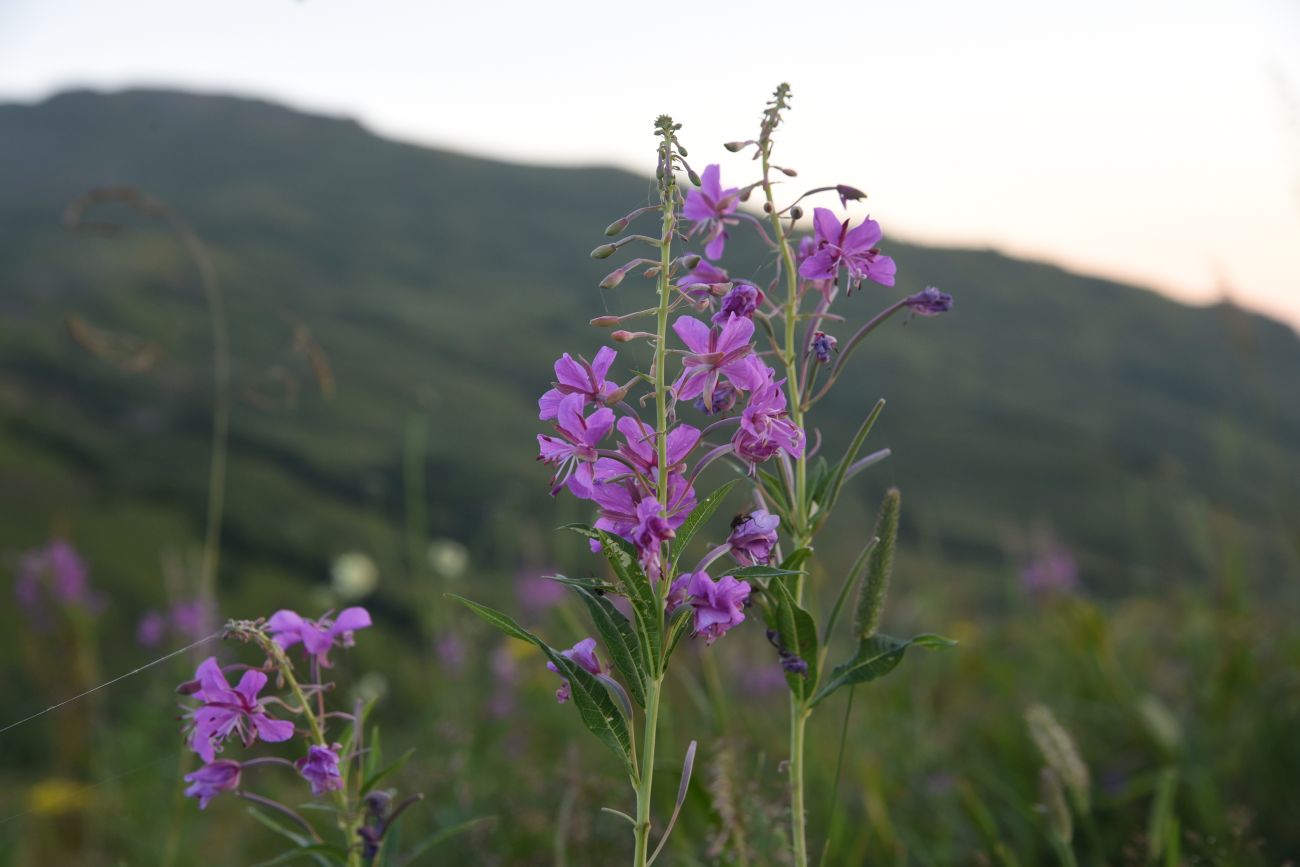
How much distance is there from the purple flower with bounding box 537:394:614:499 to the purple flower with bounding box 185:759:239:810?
737 millimetres

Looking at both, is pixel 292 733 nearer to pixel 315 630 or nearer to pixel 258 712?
pixel 258 712

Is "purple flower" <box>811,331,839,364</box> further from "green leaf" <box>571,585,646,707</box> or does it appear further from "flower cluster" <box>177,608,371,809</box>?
"flower cluster" <box>177,608,371,809</box>

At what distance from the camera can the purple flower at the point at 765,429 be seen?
136cm

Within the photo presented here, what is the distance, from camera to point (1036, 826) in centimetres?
289

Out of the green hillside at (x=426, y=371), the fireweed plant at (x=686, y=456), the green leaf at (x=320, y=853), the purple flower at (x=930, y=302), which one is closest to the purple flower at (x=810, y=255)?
the fireweed plant at (x=686, y=456)

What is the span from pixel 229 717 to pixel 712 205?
1.07 m

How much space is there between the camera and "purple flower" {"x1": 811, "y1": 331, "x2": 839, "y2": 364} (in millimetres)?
1522

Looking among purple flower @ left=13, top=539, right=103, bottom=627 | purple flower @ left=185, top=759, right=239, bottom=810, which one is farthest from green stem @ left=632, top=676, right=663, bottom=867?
purple flower @ left=13, top=539, right=103, bottom=627

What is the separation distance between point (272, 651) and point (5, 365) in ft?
37.2

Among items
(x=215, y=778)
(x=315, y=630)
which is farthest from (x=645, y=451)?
(x=215, y=778)

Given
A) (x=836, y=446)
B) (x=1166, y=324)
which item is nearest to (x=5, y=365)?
(x=836, y=446)

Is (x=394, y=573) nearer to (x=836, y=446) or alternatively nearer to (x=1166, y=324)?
(x=836, y=446)

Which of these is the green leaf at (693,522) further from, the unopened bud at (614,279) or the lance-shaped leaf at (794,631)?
the unopened bud at (614,279)

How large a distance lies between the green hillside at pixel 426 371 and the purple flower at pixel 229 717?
116 cm
